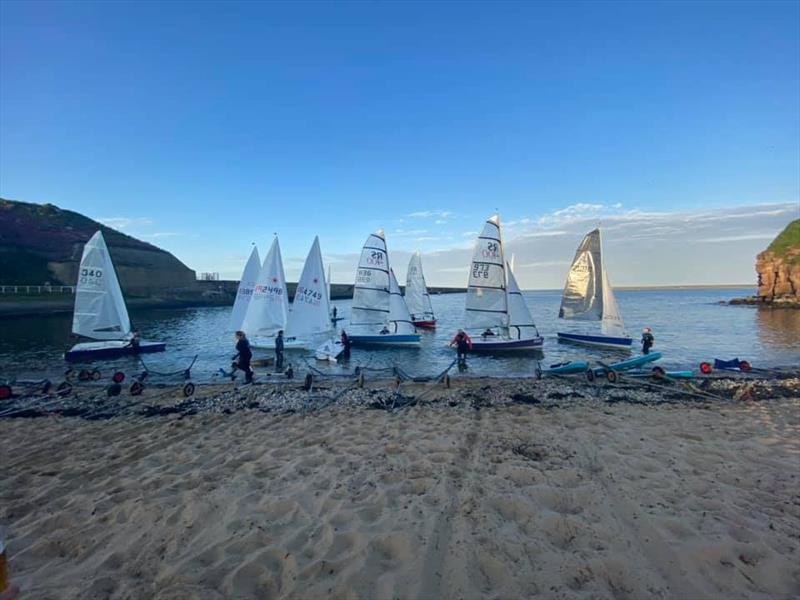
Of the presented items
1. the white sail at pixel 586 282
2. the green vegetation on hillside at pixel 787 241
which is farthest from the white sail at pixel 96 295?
the green vegetation on hillside at pixel 787 241

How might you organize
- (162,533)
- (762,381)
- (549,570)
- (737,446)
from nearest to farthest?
(549,570) < (162,533) < (737,446) < (762,381)

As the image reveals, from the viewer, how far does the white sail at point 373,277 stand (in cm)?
3134

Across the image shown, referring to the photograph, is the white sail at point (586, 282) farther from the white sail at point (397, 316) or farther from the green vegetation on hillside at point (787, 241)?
the green vegetation on hillside at point (787, 241)

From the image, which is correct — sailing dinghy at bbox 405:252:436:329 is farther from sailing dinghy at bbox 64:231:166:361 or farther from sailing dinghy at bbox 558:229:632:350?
sailing dinghy at bbox 64:231:166:361

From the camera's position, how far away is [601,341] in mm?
30172

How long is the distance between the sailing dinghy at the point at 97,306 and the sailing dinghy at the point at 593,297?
3190 centimetres

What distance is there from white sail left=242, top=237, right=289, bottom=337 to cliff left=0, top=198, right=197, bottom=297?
231 ft

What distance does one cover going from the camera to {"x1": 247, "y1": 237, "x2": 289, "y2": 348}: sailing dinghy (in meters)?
25.8

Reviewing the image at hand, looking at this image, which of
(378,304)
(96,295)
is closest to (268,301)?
(378,304)

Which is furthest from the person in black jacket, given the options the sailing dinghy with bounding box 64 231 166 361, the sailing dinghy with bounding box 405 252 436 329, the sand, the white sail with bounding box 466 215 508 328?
the sailing dinghy with bounding box 405 252 436 329

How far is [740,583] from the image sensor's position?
3982 millimetres

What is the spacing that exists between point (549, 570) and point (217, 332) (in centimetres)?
4358

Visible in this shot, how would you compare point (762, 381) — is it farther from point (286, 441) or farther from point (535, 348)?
point (286, 441)

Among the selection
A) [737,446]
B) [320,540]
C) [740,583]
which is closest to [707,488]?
[740,583]
